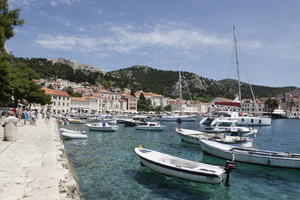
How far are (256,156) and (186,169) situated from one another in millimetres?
7585

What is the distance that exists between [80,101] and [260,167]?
96.2 metres

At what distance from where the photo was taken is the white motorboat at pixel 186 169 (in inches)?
436

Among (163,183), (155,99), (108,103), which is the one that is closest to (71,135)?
(163,183)

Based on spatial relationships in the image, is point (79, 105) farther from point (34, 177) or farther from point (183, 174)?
point (34, 177)

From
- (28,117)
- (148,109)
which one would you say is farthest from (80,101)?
(28,117)

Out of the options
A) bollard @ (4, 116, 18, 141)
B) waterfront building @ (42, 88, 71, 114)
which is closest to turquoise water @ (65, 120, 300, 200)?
bollard @ (4, 116, 18, 141)

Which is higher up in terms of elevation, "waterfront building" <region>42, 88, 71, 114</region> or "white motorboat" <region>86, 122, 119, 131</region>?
"waterfront building" <region>42, 88, 71, 114</region>

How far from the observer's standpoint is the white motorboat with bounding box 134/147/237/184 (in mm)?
11062

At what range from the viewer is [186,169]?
38.0 feet

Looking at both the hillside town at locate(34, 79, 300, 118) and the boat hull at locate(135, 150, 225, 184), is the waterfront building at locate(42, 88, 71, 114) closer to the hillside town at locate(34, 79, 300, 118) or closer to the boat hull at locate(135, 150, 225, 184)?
the hillside town at locate(34, 79, 300, 118)

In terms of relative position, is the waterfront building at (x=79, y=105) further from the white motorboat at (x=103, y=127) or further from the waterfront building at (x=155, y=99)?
the white motorboat at (x=103, y=127)

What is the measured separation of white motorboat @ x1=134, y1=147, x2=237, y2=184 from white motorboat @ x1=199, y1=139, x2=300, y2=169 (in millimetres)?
5094

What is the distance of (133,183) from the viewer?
1222 cm

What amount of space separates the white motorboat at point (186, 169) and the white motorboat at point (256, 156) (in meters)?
5.09
